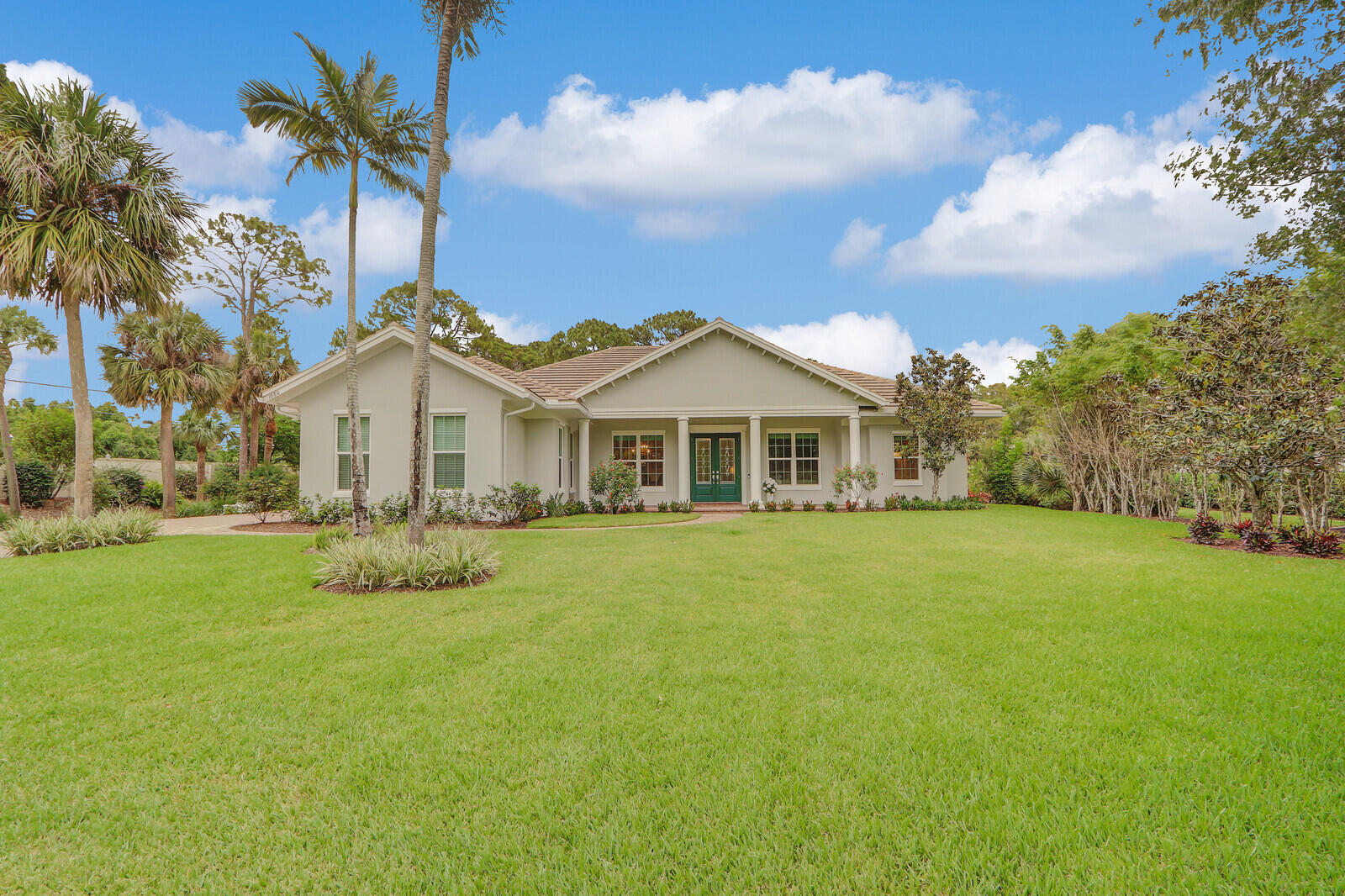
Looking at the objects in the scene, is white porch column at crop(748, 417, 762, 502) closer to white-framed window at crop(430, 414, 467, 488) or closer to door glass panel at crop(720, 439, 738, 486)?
door glass panel at crop(720, 439, 738, 486)

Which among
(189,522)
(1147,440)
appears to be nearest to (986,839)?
(1147,440)

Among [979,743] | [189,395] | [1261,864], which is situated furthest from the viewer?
[189,395]

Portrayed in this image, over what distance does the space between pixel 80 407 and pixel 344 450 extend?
15.3 feet

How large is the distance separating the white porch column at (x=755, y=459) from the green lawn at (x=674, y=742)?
11.0 metres

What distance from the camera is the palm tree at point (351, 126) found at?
9.77 meters

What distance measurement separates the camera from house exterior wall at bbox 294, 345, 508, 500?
46.8 feet

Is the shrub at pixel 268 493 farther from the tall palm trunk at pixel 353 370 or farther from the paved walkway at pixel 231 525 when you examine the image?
the tall palm trunk at pixel 353 370

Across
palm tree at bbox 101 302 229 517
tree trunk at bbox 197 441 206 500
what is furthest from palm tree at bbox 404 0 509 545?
tree trunk at bbox 197 441 206 500

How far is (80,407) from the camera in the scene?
10828 mm

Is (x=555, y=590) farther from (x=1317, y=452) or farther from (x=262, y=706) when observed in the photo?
(x=1317, y=452)

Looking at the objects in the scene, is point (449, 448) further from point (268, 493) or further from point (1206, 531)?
point (1206, 531)

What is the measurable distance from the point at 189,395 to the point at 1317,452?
29170 millimetres

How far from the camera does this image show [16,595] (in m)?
6.61

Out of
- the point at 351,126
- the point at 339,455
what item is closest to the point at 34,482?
the point at 339,455
